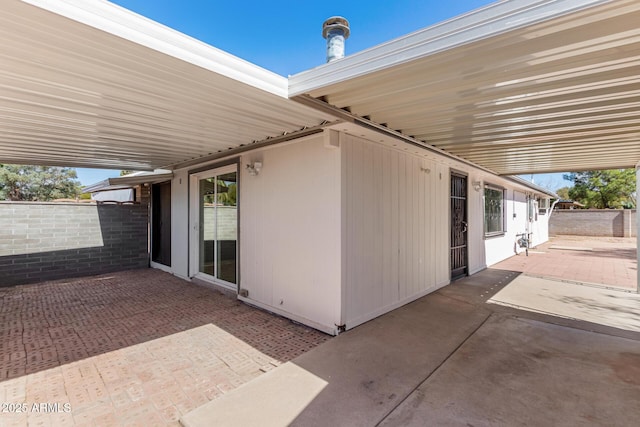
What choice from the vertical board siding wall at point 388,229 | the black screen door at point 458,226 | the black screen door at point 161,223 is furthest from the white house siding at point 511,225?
the black screen door at point 161,223

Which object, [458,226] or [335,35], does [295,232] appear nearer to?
[335,35]

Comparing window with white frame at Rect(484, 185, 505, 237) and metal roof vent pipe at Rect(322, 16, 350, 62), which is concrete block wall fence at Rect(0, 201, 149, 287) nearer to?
metal roof vent pipe at Rect(322, 16, 350, 62)

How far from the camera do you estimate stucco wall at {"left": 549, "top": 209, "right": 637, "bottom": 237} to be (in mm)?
17000

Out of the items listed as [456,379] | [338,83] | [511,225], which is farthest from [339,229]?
[511,225]

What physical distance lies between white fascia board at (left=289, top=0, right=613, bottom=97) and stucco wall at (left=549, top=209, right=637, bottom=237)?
2228 centimetres

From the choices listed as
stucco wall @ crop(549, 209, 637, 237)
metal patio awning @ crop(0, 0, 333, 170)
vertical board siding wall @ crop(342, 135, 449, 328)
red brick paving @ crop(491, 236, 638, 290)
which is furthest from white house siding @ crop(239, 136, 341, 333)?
stucco wall @ crop(549, 209, 637, 237)

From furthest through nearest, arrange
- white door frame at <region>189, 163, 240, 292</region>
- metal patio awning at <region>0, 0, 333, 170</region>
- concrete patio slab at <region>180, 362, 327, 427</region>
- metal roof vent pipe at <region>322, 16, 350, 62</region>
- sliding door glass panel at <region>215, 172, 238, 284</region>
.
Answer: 1. white door frame at <region>189, 163, 240, 292</region>
2. sliding door glass panel at <region>215, 172, 238, 284</region>
3. metal roof vent pipe at <region>322, 16, 350, 62</region>
4. concrete patio slab at <region>180, 362, 327, 427</region>
5. metal patio awning at <region>0, 0, 333, 170</region>

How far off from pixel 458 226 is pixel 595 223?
1757 cm

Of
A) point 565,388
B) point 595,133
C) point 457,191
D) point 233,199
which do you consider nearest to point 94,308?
point 233,199

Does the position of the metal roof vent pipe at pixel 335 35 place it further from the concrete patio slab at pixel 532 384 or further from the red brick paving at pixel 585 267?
the red brick paving at pixel 585 267

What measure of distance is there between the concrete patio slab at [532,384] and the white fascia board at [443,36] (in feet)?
8.35

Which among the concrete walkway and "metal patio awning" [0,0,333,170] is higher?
"metal patio awning" [0,0,333,170]

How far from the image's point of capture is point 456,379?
8.61ft

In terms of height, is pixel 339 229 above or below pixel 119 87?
below
